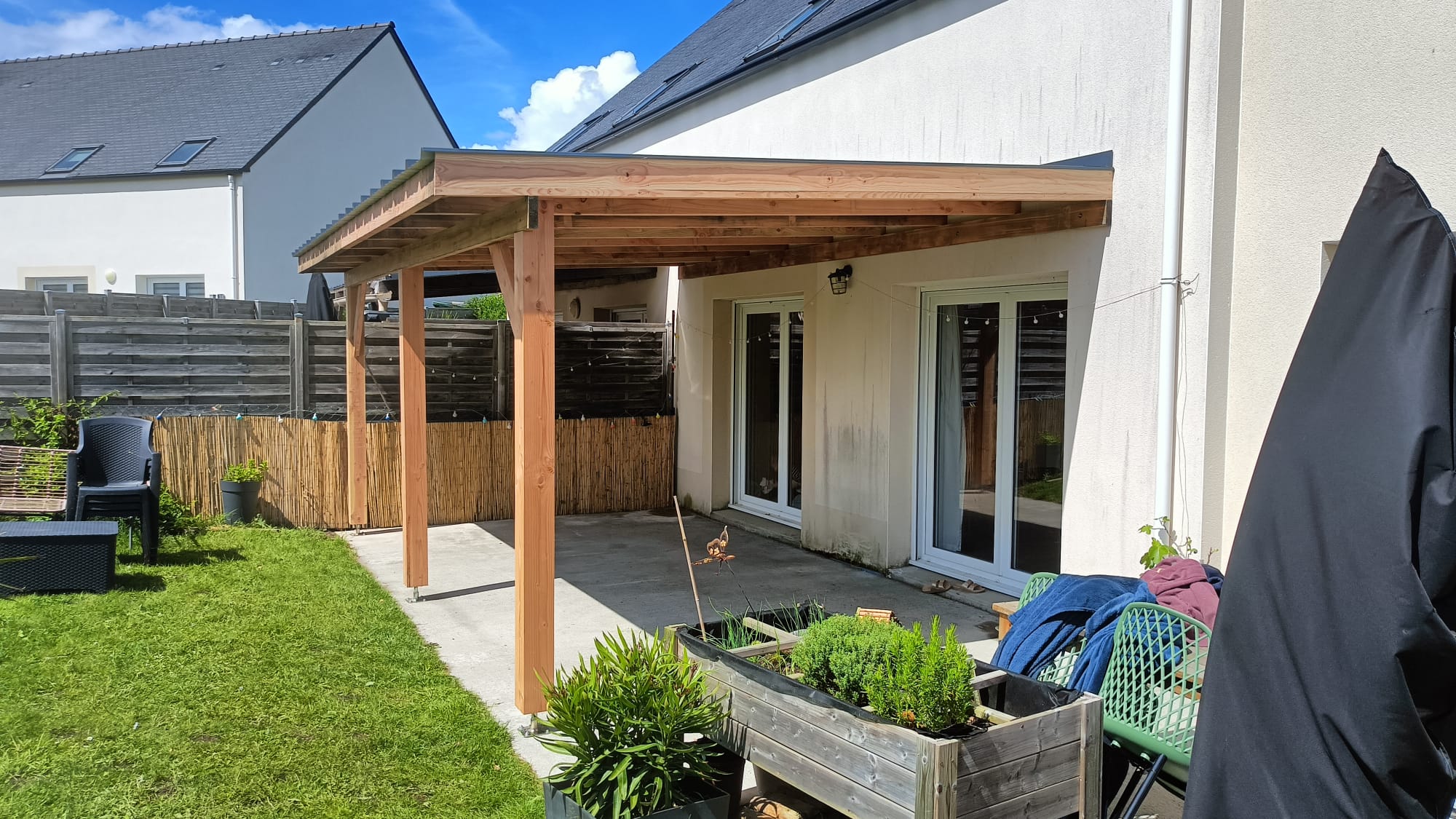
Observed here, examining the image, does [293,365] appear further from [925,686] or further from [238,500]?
[925,686]

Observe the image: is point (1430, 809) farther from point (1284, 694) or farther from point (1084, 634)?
point (1084, 634)

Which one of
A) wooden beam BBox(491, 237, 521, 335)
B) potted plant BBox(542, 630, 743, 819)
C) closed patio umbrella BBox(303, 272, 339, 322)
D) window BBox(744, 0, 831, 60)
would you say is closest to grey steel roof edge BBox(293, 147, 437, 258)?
wooden beam BBox(491, 237, 521, 335)

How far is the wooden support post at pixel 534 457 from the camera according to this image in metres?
4.37

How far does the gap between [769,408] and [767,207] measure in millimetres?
4999

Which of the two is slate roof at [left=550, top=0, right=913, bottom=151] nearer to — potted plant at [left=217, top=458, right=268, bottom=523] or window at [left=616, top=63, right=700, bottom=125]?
window at [left=616, top=63, right=700, bottom=125]

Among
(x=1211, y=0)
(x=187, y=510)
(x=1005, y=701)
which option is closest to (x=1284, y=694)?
(x=1005, y=701)

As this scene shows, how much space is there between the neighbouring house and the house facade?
35.5 ft

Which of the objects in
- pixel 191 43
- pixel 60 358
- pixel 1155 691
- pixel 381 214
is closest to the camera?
pixel 1155 691

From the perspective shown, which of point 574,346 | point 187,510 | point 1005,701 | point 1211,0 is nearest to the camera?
point 1005,701

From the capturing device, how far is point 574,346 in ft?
34.3

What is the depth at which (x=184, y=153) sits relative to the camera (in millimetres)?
18078

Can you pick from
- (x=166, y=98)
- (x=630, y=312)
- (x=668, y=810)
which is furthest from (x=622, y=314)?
(x=166, y=98)

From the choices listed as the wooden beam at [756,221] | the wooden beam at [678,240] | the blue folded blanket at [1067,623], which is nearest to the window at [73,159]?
the wooden beam at [678,240]

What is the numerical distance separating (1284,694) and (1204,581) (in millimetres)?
1970
